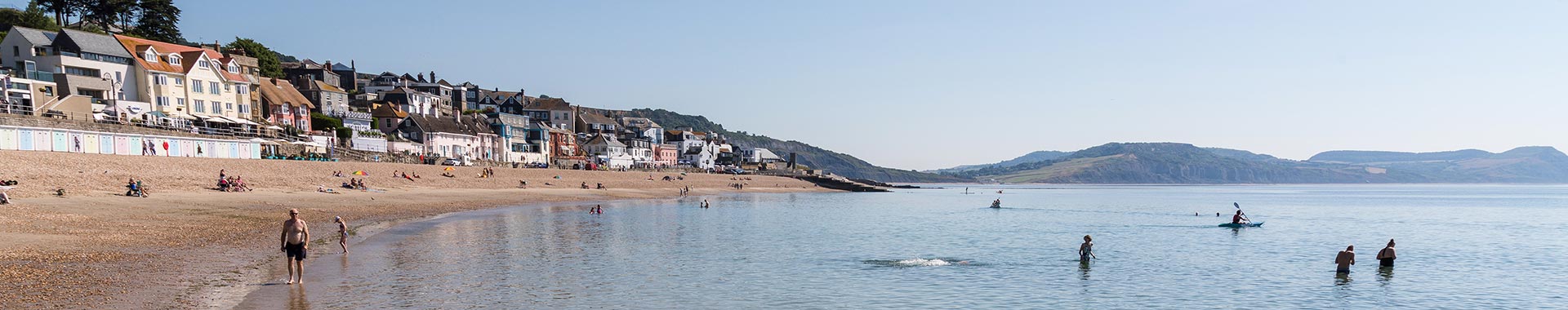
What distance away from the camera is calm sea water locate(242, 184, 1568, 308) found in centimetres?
1973

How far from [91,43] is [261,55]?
4265cm

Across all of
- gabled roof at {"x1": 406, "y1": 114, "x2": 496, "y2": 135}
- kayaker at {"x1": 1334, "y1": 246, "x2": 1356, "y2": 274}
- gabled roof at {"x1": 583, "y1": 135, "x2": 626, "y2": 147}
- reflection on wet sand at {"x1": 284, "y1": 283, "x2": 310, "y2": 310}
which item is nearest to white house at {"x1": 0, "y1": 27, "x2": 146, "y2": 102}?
gabled roof at {"x1": 406, "y1": 114, "x2": 496, "y2": 135}

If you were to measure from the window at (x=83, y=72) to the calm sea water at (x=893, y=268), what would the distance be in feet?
131

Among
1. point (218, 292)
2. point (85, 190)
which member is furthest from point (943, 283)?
point (85, 190)

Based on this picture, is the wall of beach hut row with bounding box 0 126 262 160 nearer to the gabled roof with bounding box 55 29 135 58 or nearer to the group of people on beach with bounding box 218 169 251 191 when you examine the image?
the group of people on beach with bounding box 218 169 251 191

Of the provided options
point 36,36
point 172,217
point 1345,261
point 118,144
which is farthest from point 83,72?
point 1345,261

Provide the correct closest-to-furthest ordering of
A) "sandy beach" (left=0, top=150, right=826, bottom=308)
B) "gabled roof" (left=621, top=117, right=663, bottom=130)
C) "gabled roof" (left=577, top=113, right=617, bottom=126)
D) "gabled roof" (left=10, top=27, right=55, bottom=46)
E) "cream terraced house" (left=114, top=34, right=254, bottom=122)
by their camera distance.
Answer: "sandy beach" (left=0, top=150, right=826, bottom=308) → "gabled roof" (left=10, top=27, right=55, bottom=46) → "cream terraced house" (left=114, top=34, right=254, bottom=122) → "gabled roof" (left=577, top=113, right=617, bottom=126) → "gabled roof" (left=621, top=117, right=663, bottom=130)

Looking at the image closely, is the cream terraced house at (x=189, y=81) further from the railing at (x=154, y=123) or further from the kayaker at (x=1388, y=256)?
the kayaker at (x=1388, y=256)

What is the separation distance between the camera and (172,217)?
96.4ft

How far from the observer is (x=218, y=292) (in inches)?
655

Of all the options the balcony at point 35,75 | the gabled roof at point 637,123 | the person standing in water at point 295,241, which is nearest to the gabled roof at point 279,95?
the balcony at point 35,75

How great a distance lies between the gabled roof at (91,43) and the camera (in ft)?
214

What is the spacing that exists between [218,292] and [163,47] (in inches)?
2776

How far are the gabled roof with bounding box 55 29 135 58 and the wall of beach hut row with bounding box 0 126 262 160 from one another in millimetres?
17081
